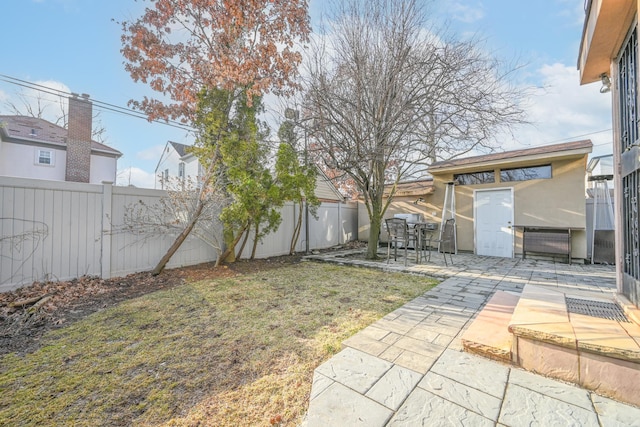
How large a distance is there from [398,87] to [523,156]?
13.7 ft

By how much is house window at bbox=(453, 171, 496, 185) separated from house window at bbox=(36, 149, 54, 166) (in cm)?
1775

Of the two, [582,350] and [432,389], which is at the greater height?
[582,350]

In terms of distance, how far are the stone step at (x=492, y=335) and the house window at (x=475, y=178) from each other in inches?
253

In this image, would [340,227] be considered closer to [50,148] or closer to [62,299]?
[62,299]

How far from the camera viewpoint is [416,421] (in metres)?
1.45

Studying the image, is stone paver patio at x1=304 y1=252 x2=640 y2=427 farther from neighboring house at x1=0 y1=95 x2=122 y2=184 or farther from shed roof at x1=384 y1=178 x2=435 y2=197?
neighboring house at x1=0 y1=95 x2=122 y2=184

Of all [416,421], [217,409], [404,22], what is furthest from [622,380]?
[404,22]

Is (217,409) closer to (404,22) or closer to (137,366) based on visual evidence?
(137,366)

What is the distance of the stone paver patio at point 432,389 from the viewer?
1475 mm

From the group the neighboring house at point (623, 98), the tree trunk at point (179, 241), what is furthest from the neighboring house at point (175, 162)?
the neighboring house at point (623, 98)

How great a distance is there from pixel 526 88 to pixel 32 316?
9.26 meters

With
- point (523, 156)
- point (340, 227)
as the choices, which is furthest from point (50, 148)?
point (523, 156)

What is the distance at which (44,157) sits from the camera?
1234 cm

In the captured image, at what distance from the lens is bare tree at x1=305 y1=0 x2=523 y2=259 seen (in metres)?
5.79
